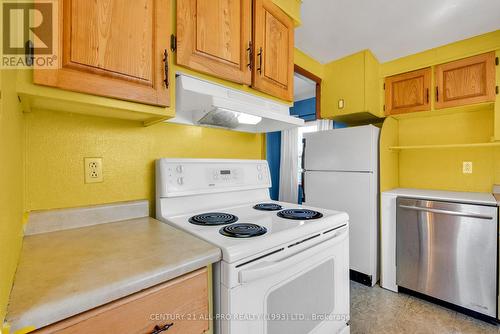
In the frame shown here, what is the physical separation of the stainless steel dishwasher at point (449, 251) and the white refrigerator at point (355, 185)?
9.2 inches

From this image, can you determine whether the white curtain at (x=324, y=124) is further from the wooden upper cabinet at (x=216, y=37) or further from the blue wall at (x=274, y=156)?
the wooden upper cabinet at (x=216, y=37)

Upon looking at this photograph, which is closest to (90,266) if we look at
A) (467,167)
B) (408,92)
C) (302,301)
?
(302,301)

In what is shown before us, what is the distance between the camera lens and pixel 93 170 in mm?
1109

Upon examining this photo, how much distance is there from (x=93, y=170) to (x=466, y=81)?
2905mm

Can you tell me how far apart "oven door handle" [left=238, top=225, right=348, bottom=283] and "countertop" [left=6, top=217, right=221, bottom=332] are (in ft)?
0.41

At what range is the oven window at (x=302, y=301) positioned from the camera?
0.92 m

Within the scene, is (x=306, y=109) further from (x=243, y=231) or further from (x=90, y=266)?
(x=90, y=266)

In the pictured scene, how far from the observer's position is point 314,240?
3.55 feet

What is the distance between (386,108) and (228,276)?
2493 mm

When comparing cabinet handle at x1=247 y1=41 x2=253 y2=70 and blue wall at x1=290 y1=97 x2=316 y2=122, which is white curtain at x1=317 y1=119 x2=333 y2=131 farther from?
cabinet handle at x1=247 y1=41 x2=253 y2=70

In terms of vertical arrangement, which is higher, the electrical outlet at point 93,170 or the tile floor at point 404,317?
the electrical outlet at point 93,170

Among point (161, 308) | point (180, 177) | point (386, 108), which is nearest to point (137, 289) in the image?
point (161, 308)

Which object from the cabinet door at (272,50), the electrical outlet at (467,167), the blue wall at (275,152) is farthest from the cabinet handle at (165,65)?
the blue wall at (275,152)

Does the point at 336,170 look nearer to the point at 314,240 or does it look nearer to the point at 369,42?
the point at 369,42
